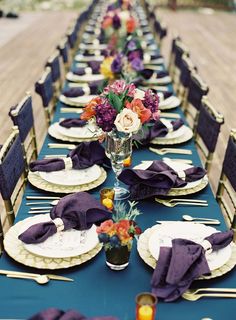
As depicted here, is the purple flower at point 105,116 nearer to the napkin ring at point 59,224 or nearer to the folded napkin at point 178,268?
the napkin ring at point 59,224

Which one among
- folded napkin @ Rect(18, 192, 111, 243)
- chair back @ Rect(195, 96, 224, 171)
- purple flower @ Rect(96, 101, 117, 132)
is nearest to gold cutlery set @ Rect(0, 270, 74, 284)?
folded napkin @ Rect(18, 192, 111, 243)

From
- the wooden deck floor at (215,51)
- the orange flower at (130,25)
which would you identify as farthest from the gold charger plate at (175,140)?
the orange flower at (130,25)

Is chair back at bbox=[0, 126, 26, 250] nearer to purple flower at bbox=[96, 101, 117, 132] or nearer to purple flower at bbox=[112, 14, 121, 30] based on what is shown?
purple flower at bbox=[96, 101, 117, 132]

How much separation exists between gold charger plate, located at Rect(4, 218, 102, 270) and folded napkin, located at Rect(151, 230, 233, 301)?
26cm

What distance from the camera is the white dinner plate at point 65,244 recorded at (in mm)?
1561

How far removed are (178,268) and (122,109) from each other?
75 cm

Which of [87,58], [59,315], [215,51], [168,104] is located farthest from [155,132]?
[215,51]

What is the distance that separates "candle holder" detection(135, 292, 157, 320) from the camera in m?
1.26

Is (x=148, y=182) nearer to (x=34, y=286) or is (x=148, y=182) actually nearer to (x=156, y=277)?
(x=156, y=277)

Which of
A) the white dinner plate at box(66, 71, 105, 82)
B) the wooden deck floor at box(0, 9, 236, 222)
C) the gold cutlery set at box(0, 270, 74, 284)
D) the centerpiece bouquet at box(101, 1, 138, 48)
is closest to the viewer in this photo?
the gold cutlery set at box(0, 270, 74, 284)

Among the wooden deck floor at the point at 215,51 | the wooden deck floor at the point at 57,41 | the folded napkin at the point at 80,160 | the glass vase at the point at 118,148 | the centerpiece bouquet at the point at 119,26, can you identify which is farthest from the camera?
the wooden deck floor at the point at 57,41

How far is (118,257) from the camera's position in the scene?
1.53m

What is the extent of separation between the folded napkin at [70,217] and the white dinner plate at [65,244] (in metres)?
0.02

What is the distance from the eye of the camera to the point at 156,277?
146cm
